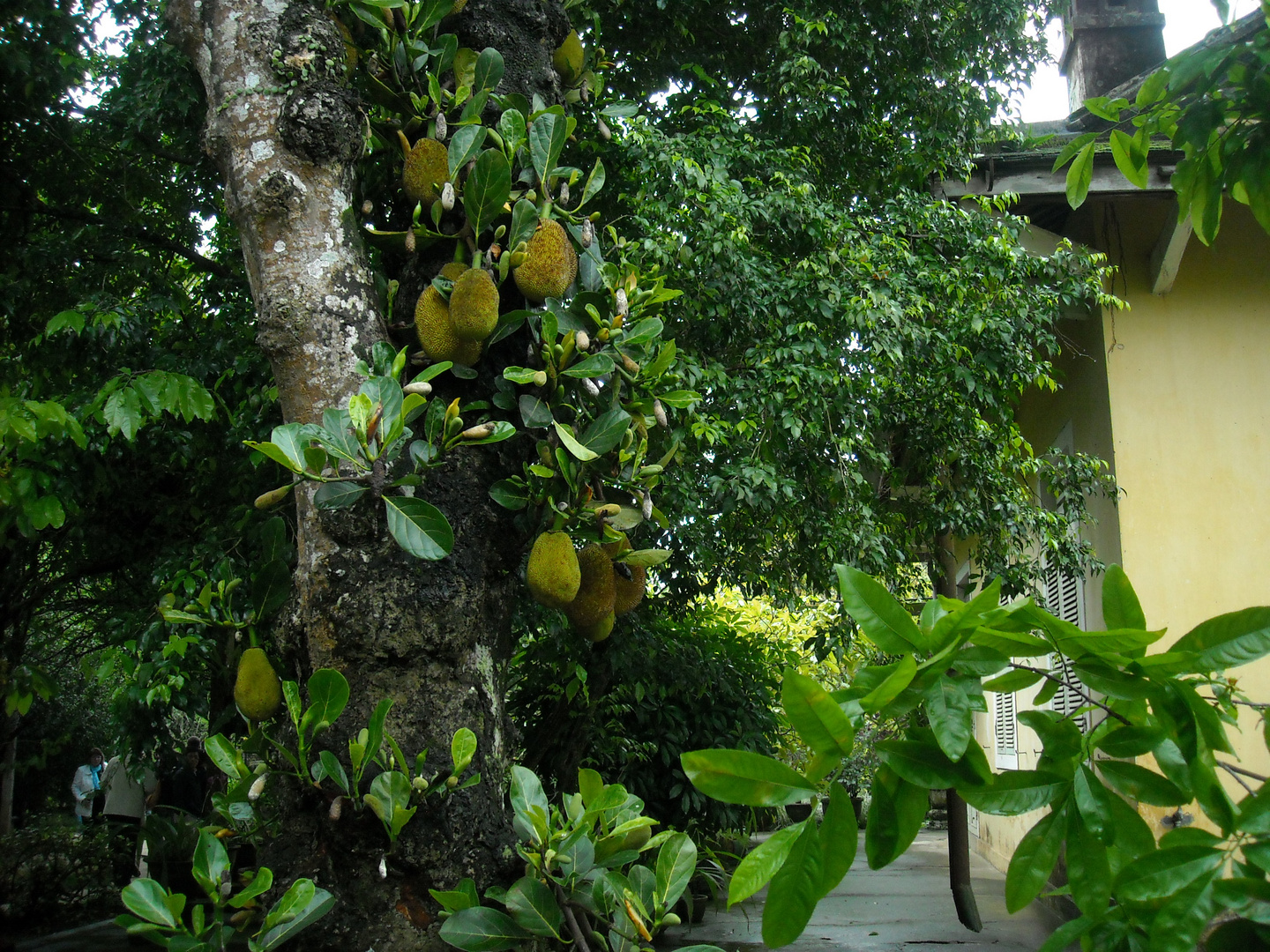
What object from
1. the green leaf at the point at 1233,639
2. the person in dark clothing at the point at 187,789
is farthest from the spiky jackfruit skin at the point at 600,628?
the person in dark clothing at the point at 187,789

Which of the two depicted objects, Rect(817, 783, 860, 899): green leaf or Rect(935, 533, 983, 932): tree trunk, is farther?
Rect(935, 533, 983, 932): tree trunk

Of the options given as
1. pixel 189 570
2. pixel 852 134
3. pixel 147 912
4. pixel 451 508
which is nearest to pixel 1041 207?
pixel 852 134

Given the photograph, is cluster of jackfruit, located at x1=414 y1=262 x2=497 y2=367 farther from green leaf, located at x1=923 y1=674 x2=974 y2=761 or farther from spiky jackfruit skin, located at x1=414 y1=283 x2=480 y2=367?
green leaf, located at x1=923 y1=674 x2=974 y2=761

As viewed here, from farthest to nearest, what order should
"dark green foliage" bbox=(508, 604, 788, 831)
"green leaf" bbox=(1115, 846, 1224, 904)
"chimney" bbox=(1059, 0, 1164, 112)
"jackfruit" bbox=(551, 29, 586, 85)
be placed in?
"chimney" bbox=(1059, 0, 1164, 112)
"dark green foliage" bbox=(508, 604, 788, 831)
"jackfruit" bbox=(551, 29, 586, 85)
"green leaf" bbox=(1115, 846, 1224, 904)

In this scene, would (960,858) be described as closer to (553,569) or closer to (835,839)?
(553,569)

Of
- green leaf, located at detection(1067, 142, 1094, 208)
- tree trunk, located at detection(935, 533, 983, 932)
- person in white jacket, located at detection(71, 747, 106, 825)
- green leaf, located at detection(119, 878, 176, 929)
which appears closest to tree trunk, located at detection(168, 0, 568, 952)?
green leaf, located at detection(119, 878, 176, 929)

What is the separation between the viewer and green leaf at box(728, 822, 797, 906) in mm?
675

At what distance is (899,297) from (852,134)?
1462 millimetres

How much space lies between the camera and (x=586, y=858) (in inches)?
45.8

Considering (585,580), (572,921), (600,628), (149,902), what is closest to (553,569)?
(585,580)

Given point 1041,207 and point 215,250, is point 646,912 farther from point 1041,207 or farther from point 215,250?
point 1041,207

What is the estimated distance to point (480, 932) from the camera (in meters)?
1.07

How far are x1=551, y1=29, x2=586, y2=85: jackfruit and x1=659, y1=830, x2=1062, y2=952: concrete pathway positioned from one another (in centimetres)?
390

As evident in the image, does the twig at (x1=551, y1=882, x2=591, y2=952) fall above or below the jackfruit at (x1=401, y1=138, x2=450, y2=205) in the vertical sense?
below
